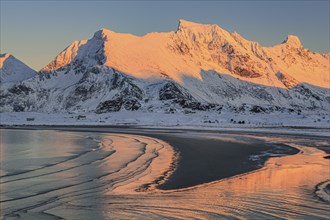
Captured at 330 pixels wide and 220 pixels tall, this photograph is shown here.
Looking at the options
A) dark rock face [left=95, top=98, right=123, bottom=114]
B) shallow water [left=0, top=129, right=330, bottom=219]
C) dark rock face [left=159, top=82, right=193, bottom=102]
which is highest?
dark rock face [left=159, top=82, right=193, bottom=102]

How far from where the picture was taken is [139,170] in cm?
2138

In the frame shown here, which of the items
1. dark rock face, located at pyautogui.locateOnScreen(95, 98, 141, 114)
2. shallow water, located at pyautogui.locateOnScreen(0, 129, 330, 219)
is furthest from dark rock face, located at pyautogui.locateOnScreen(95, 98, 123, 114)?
shallow water, located at pyautogui.locateOnScreen(0, 129, 330, 219)

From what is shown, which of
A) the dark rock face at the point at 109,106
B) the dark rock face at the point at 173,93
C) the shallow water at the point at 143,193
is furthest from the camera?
the dark rock face at the point at 173,93

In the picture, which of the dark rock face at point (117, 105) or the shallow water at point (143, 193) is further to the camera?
the dark rock face at point (117, 105)

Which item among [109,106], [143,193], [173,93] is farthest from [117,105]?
[143,193]

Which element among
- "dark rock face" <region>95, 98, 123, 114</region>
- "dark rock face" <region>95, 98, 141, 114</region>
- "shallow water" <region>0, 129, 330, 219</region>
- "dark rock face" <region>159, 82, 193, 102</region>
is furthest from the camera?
"dark rock face" <region>159, 82, 193, 102</region>

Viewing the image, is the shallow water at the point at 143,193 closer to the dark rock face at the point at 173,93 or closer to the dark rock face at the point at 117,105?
the dark rock face at the point at 117,105

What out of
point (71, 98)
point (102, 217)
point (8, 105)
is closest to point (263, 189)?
point (102, 217)

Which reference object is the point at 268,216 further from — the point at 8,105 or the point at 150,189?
the point at 8,105

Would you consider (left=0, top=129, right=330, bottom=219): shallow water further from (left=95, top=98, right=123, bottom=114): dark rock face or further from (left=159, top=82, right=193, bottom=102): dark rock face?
(left=159, top=82, right=193, bottom=102): dark rock face

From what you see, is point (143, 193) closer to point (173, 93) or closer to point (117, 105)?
point (117, 105)

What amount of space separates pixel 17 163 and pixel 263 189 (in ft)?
44.5

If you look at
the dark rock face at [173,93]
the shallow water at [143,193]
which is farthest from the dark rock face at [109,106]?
the shallow water at [143,193]

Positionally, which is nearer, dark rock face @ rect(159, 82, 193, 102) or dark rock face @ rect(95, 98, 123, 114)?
dark rock face @ rect(95, 98, 123, 114)
